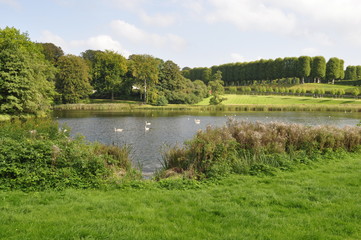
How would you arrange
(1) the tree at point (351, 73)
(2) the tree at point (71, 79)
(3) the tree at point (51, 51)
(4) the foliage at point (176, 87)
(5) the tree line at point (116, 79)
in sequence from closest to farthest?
1. (2) the tree at point (71, 79)
2. (5) the tree line at point (116, 79)
3. (3) the tree at point (51, 51)
4. (4) the foliage at point (176, 87)
5. (1) the tree at point (351, 73)

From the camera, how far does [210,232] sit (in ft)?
16.8

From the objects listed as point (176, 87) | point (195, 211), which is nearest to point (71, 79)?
point (176, 87)

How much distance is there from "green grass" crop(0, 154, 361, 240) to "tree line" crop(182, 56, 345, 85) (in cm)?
9511

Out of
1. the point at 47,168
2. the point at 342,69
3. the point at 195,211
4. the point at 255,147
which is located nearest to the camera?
the point at 195,211

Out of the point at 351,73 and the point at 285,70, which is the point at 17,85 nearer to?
the point at 285,70

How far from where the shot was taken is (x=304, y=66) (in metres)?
93.8

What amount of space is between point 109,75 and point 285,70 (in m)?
60.1

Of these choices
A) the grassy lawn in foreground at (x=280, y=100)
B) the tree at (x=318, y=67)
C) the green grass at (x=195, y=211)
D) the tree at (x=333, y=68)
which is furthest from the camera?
the tree at (x=333, y=68)

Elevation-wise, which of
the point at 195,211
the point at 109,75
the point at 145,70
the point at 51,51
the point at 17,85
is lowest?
the point at 195,211

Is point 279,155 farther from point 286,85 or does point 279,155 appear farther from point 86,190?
point 286,85

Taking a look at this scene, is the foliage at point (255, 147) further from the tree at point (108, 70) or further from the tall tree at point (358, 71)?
the tall tree at point (358, 71)

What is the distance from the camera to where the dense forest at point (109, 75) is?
29.9 m

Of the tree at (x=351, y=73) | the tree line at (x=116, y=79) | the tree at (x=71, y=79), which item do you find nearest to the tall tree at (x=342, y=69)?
the tree at (x=351, y=73)

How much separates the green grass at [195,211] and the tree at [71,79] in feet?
201
